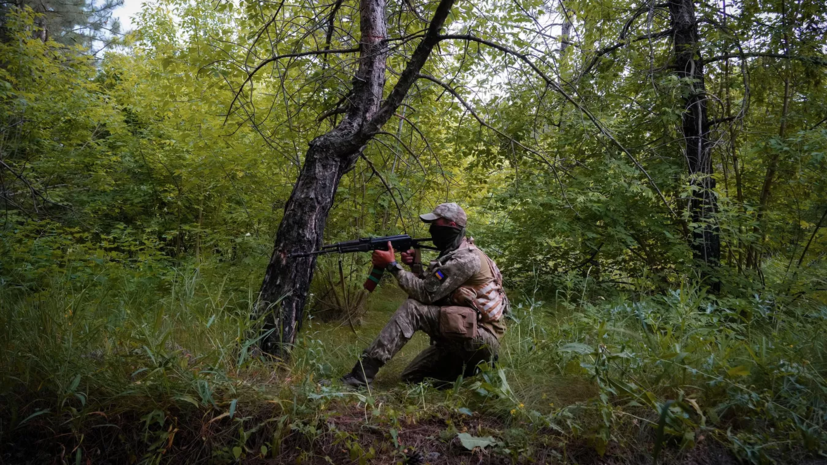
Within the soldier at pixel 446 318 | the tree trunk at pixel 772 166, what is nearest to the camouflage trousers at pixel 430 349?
the soldier at pixel 446 318

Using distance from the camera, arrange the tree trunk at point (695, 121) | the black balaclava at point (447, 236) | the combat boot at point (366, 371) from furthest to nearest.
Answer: the tree trunk at point (695, 121), the black balaclava at point (447, 236), the combat boot at point (366, 371)

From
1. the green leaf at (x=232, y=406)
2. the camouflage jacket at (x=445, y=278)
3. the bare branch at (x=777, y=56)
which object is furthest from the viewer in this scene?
the bare branch at (x=777, y=56)

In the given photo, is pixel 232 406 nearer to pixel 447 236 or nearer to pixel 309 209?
pixel 309 209

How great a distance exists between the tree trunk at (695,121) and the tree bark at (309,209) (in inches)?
144

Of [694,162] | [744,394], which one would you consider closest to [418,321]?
[744,394]

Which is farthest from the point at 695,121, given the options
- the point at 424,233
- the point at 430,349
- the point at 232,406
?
the point at 232,406

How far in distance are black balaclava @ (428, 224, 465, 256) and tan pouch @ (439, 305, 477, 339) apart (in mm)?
530

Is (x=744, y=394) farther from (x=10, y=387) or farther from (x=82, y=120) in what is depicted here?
(x=82, y=120)

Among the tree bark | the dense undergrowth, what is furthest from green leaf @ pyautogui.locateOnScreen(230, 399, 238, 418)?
the tree bark

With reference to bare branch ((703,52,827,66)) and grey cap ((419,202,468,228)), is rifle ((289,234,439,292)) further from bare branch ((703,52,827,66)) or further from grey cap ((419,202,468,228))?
bare branch ((703,52,827,66))

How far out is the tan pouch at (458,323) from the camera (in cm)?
290

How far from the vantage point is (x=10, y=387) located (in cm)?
195

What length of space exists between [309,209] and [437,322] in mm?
1232

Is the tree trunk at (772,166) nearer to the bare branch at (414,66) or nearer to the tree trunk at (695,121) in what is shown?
the tree trunk at (695,121)
